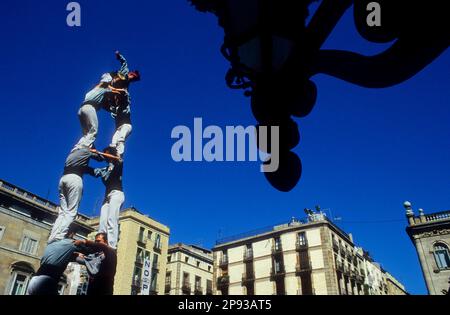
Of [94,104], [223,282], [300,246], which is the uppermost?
[300,246]

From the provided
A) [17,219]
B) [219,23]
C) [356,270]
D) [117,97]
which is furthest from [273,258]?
[219,23]

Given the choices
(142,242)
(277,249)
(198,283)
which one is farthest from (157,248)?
(277,249)

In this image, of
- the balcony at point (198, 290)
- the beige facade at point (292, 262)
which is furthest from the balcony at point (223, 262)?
the balcony at point (198, 290)

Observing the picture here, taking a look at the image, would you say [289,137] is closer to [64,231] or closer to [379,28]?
[379,28]

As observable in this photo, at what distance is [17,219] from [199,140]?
27.6 meters

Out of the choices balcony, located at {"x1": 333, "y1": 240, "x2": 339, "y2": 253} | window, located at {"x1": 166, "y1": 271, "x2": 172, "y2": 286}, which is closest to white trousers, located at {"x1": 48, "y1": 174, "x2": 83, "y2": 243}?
balcony, located at {"x1": 333, "y1": 240, "x2": 339, "y2": 253}

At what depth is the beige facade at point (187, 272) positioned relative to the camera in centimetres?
4375

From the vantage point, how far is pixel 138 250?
37531 mm

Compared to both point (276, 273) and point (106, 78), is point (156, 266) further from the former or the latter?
point (106, 78)

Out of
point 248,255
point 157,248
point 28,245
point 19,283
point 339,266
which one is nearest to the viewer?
point 19,283

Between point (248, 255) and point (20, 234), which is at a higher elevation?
point (248, 255)

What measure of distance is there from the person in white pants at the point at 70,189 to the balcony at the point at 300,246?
1401 inches

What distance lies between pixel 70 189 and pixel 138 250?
119ft
